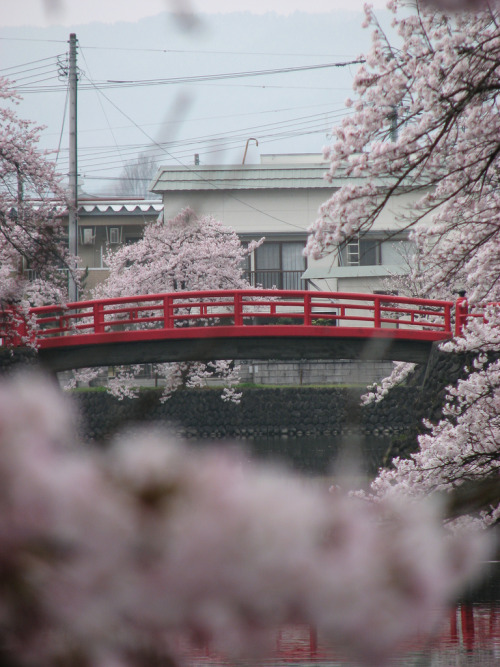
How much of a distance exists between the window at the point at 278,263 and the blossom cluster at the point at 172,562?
21774 mm

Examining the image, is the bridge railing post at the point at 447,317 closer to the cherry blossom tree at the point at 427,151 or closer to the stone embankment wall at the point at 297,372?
the cherry blossom tree at the point at 427,151

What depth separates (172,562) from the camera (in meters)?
0.37

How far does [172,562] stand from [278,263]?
22091 millimetres

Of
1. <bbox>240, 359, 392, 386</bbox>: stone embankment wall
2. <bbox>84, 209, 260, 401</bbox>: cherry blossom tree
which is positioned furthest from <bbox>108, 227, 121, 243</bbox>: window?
<bbox>240, 359, 392, 386</bbox>: stone embankment wall

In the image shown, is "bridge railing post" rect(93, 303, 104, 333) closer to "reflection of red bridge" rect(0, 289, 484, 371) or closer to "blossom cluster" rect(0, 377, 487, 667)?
"reflection of red bridge" rect(0, 289, 484, 371)

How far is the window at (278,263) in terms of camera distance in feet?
72.7

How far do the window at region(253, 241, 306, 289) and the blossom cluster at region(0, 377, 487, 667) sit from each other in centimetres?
2177

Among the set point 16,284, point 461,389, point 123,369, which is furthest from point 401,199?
point 16,284

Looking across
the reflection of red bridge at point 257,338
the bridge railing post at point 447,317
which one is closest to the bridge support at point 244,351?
the reflection of red bridge at point 257,338

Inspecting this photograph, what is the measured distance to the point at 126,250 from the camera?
60.7 ft

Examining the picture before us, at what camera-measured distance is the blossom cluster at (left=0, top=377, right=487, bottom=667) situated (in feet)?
1.20

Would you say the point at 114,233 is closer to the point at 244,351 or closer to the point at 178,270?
the point at 178,270

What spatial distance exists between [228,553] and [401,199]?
1864cm

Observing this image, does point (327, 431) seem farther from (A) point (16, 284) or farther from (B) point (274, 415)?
(A) point (16, 284)
